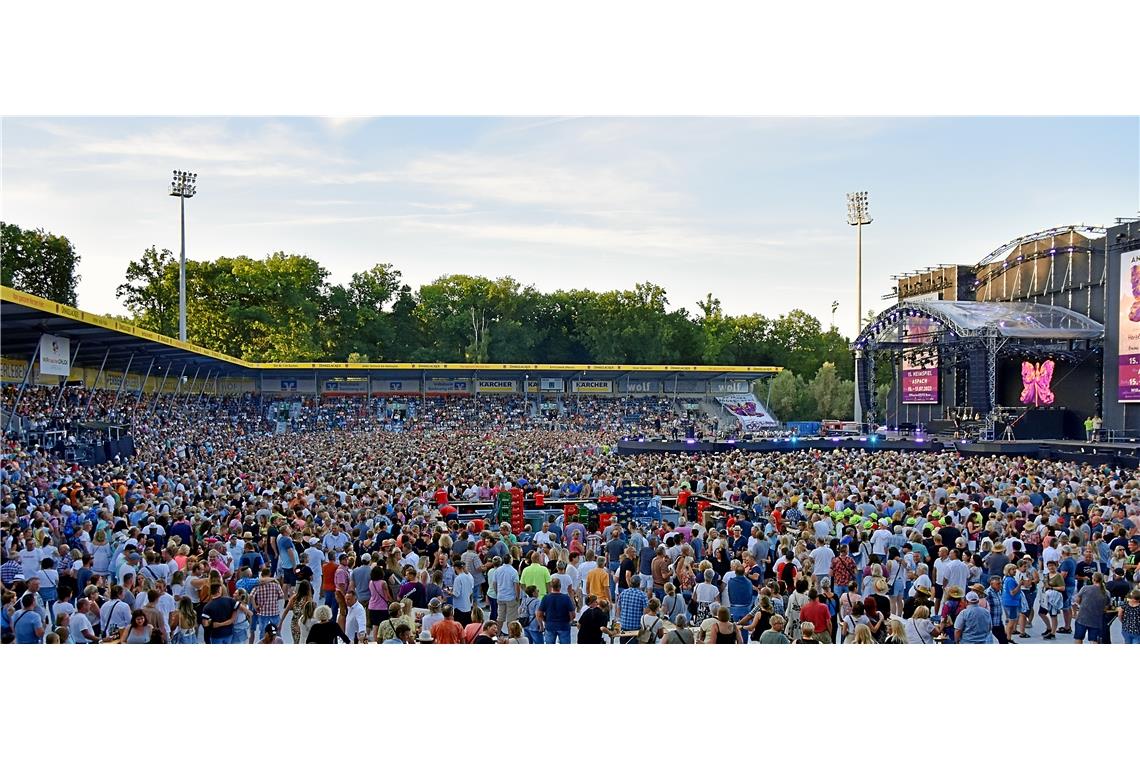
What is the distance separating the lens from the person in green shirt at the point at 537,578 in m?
8.67

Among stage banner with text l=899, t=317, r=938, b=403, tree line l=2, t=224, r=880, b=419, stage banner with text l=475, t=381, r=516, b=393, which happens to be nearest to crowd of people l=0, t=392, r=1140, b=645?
stage banner with text l=899, t=317, r=938, b=403

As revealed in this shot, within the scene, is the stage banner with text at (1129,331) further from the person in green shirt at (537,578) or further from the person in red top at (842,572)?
the person in green shirt at (537,578)

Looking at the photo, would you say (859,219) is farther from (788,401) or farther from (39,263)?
(39,263)

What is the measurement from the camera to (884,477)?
56.7ft

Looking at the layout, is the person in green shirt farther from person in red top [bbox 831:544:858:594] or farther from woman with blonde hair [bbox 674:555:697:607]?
person in red top [bbox 831:544:858:594]

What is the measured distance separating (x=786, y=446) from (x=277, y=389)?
31384mm

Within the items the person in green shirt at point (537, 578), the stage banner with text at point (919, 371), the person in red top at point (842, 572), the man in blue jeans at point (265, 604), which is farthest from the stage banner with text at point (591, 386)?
the man in blue jeans at point (265, 604)

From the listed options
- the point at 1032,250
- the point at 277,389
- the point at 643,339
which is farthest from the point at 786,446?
the point at 643,339

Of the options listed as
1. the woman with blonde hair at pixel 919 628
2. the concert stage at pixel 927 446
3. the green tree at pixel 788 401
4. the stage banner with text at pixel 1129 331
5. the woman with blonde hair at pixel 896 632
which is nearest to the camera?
the woman with blonde hair at pixel 896 632

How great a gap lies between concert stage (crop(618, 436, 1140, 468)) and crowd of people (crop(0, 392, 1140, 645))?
11.8m

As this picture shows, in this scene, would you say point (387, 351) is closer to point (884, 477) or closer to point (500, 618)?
point (884, 477)

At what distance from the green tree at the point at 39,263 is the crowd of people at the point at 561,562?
41.8m

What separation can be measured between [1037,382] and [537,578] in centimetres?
3162

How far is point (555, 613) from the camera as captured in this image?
787cm
